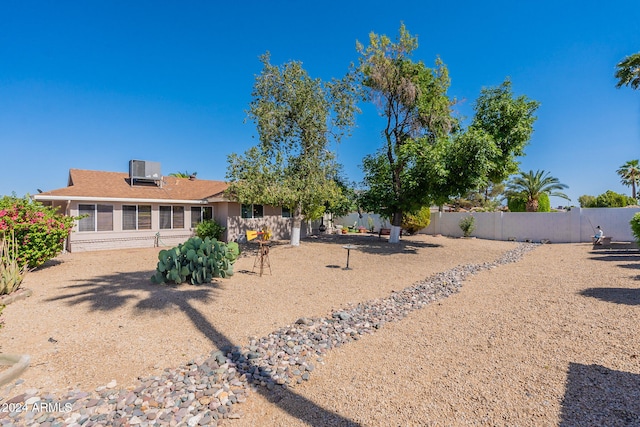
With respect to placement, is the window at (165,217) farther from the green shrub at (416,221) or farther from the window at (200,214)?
the green shrub at (416,221)

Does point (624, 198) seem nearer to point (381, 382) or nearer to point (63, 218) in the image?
point (381, 382)

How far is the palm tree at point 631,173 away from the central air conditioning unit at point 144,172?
4846 cm

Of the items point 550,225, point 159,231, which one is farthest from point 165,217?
point 550,225

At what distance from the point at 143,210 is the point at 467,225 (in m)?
19.1

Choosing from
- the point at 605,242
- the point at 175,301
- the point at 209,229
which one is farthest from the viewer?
the point at 209,229

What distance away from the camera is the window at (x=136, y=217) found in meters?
14.5

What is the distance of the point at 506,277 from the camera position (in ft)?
27.9

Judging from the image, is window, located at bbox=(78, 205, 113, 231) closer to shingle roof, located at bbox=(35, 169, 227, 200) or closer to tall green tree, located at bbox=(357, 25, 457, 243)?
shingle roof, located at bbox=(35, 169, 227, 200)

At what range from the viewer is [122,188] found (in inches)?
595

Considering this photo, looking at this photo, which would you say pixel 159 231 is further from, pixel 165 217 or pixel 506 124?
pixel 506 124

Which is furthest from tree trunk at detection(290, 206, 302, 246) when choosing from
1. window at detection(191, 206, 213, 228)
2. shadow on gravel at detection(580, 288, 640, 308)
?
shadow on gravel at detection(580, 288, 640, 308)

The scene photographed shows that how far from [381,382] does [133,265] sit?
379 inches

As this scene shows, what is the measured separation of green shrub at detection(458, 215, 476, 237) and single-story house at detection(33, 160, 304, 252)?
11530 millimetres

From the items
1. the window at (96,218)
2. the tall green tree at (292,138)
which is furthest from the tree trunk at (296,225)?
the window at (96,218)
